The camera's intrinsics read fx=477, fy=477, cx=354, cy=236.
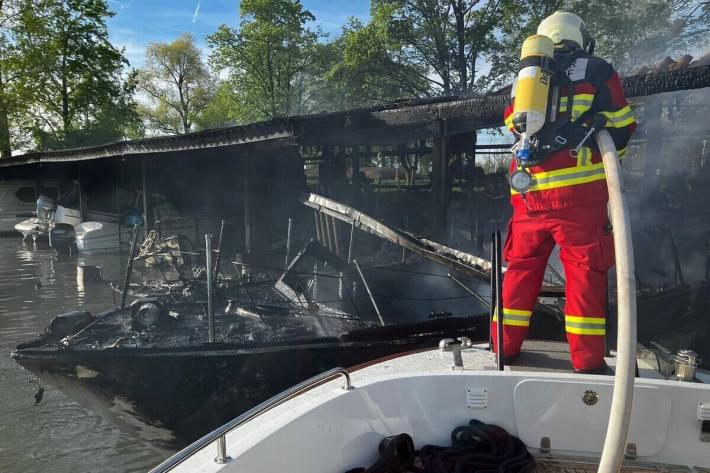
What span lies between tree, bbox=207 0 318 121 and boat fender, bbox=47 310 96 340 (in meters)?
26.4

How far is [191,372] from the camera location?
14.8 ft

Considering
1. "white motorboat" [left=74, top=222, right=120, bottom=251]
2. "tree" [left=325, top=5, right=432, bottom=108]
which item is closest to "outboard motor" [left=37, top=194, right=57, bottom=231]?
"white motorboat" [left=74, top=222, right=120, bottom=251]

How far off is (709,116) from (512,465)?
38.2ft

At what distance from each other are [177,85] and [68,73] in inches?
704

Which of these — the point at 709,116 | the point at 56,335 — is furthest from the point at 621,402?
the point at 709,116

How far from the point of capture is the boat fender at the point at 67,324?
5.22m

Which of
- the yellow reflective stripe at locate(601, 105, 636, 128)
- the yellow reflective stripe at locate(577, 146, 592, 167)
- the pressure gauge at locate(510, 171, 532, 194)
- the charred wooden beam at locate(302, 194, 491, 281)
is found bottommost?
the charred wooden beam at locate(302, 194, 491, 281)

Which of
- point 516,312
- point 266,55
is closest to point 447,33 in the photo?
point 266,55

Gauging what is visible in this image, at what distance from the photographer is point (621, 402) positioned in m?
1.61

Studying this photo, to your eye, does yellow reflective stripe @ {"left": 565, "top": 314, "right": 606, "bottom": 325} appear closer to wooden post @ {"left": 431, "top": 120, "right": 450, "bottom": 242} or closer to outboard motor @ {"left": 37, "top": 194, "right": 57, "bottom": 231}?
wooden post @ {"left": 431, "top": 120, "right": 450, "bottom": 242}

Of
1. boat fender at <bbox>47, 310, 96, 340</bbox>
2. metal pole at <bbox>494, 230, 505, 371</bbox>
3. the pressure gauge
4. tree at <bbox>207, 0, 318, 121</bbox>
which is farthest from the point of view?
tree at <bbox>207, 0, 318, 121</bbox>

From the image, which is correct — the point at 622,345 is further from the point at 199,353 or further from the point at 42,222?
the point at 42,222

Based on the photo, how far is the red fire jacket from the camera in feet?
8.48

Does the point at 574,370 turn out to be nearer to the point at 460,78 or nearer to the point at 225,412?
the point at 225,412
